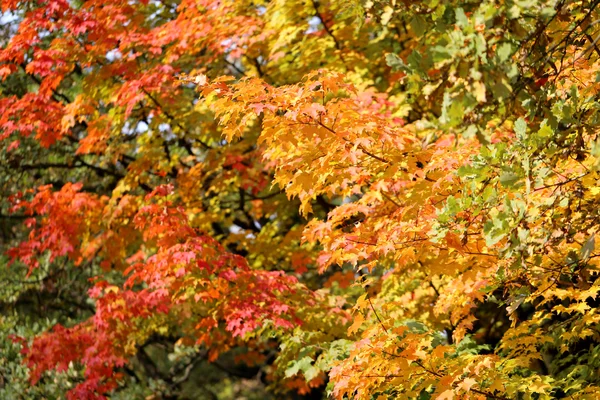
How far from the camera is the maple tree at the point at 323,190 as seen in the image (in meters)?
3.50

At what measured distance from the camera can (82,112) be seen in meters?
8.65

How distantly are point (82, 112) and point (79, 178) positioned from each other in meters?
2.63

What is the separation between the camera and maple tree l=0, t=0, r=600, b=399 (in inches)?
138

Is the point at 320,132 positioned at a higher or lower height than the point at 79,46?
higher

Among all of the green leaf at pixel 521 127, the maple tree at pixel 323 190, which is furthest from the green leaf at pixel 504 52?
the green leaf at pixel 521 127

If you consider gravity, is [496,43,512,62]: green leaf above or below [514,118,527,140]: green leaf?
above

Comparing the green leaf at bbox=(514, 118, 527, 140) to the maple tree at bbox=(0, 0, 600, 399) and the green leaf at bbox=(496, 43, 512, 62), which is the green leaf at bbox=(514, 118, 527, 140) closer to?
the maple tree at bbox=(0, 0, 600, 399)

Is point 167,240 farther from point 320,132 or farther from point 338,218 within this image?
point 320,132

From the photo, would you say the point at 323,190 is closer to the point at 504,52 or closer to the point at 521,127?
the point at 521,127

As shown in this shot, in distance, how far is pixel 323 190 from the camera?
5.02 metres

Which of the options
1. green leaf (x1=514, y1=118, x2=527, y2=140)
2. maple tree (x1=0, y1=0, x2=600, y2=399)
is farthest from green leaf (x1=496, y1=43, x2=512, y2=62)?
green leaf (x1=514, y1=118, x2=527, y2=140)

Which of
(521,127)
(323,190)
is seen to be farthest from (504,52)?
(323,190)

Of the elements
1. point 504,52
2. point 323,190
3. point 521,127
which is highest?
point 504,52

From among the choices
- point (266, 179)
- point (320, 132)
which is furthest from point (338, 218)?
point (266, 179)
